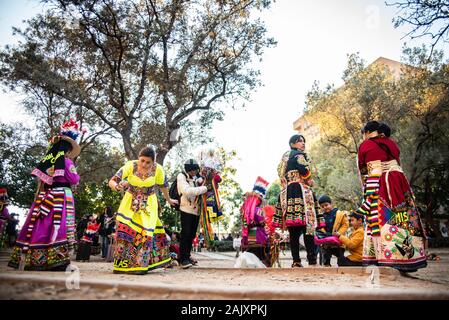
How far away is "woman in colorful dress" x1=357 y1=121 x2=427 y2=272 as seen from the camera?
13.0ft

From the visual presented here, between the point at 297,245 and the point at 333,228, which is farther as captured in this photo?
the point at 333,228

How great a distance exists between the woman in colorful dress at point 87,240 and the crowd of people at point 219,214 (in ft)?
18.8

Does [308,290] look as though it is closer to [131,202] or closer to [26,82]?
[131,202]

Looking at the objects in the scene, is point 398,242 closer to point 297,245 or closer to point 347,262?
point 297,245

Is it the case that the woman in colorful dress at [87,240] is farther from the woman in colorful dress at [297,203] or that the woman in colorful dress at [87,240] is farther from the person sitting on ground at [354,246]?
the person sitting on ground at [354,246]

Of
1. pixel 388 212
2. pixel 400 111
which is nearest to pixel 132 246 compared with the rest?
pixel 388 212

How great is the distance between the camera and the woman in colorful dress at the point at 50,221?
16.2 feet

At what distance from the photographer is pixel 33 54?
1509 centimetres

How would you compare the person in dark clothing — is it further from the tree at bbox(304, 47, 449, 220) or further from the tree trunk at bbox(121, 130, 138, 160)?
the tree at bbox(304, 47, 449, 220)

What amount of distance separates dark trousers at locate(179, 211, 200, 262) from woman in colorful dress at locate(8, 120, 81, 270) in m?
1.81

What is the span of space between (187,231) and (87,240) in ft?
21.4

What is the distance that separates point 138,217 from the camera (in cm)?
482

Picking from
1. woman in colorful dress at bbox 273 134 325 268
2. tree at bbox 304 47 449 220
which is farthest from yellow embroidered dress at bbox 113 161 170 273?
tree at bbox 304 47 449 220
